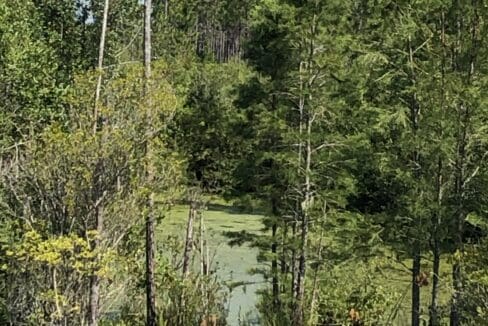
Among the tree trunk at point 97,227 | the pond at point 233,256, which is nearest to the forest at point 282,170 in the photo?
the tree trunk at point 97,227

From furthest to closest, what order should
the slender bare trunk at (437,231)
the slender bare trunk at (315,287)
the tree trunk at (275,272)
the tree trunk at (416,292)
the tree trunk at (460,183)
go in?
the tree trunk at (275,272) < the tree trunk at (416,292) < the slender bare trunk at (315,287) < the slender bare trunk at (437,231) < the tree trunk at (460,183)

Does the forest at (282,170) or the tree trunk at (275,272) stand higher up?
the forest at (282,170)

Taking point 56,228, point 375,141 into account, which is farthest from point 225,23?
point 56,228

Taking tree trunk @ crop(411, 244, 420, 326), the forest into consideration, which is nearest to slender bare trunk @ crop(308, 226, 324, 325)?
the forest

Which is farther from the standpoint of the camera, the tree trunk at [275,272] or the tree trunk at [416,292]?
the tree trunk at [275,272]

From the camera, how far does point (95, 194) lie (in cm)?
694

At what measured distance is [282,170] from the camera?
959 cm

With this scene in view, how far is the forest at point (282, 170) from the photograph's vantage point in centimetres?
692

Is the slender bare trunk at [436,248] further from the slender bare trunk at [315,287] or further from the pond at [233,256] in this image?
→ the pond at [233,256]

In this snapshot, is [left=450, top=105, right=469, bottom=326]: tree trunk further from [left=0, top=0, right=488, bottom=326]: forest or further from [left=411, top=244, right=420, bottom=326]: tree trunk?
[left=411, top=244, right=420, bottom=326]: tree trunk

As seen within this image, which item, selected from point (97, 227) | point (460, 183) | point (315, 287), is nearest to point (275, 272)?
point (315, 287)

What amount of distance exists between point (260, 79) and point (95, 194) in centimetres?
419

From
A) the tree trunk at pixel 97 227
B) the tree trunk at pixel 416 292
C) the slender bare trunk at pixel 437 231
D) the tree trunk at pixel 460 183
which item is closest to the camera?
the tree trunk at pixel 97 227

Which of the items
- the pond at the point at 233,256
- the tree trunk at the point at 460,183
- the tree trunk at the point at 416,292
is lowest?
the pond at the point at 233,256
